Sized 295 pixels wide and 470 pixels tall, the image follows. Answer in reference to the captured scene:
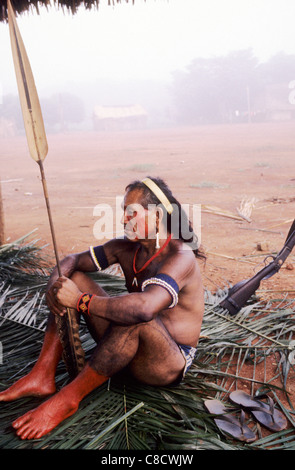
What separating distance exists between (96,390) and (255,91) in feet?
102

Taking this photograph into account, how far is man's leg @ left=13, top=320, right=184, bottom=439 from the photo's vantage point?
5.57 ft

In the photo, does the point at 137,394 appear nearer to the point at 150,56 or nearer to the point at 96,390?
the point at 96,390

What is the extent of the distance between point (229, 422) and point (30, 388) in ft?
2.72

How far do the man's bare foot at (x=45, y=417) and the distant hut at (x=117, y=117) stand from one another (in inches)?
1214

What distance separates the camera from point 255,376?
7.11 ft

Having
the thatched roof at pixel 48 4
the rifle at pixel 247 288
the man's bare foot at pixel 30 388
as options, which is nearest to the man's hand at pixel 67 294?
the man's bare foot at pixel 30 388

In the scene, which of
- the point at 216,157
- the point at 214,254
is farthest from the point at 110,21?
the point at 214,254

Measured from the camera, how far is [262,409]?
1.84m

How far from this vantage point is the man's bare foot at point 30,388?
189 centimetres

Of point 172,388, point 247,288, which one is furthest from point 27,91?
point 247,288

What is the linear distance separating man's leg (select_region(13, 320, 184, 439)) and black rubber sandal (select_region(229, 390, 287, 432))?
0.33m

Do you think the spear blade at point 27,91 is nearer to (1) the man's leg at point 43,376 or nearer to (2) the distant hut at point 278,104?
(1) the man's leg at point 43,376

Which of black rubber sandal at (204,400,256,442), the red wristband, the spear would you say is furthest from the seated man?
the spear

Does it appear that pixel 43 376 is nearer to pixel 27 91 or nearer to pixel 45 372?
pixel 45 372
